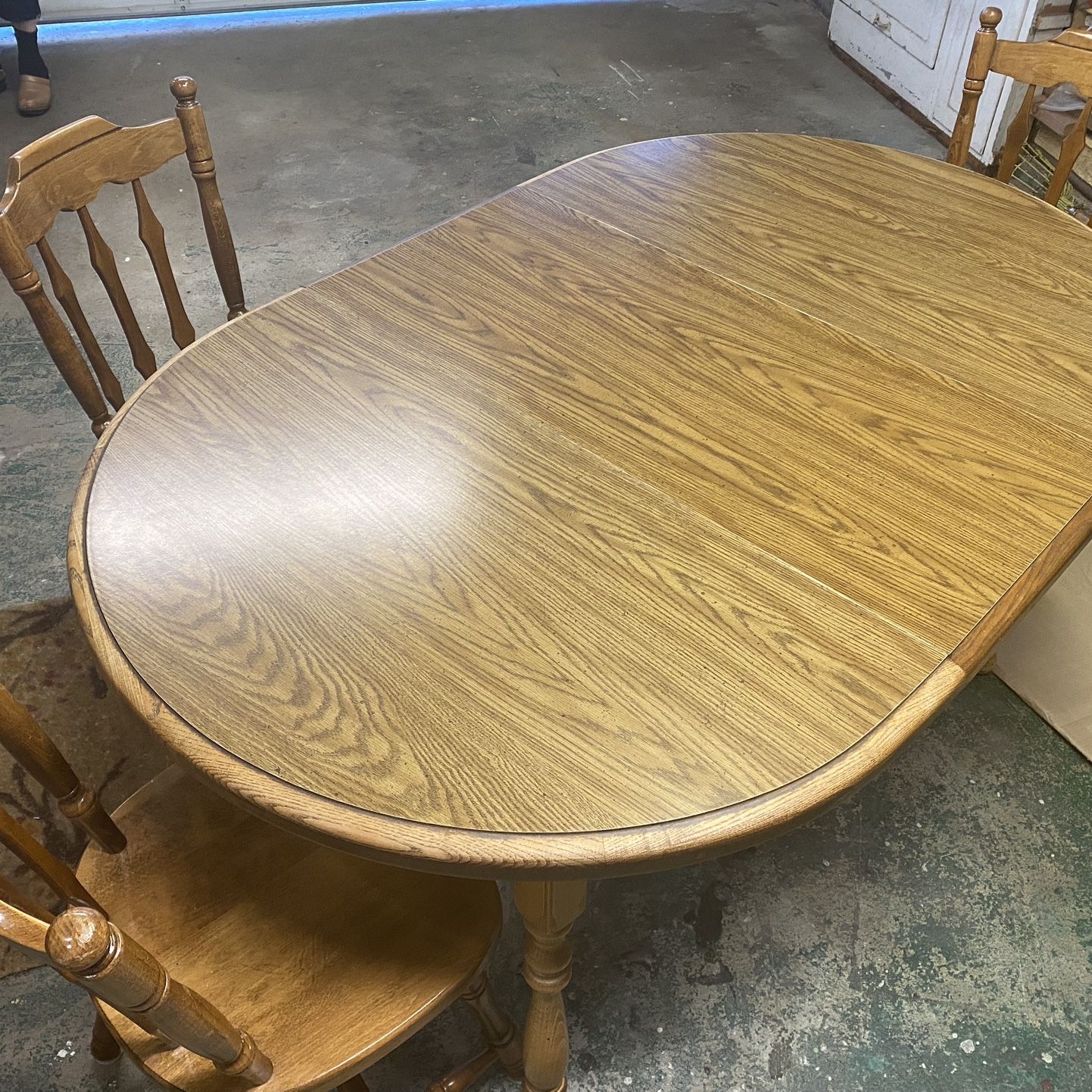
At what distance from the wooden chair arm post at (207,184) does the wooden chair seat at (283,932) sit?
866 mm

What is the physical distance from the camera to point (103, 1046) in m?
1.32

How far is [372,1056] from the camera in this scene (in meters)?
0.96

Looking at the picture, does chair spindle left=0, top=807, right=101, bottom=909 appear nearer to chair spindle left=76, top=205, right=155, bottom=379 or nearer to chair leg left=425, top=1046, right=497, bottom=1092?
chair leg left=425, top=1046, right=497, bottom=1092

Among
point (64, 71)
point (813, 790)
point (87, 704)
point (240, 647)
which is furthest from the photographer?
point (64, 71)

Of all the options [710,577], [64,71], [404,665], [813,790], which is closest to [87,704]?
[404,665]

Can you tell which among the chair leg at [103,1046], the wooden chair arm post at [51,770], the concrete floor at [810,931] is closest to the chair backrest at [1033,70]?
the concrete floor at [810,931]

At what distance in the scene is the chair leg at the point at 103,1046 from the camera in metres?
1.30

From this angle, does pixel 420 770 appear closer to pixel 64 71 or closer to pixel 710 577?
pixel 710 577

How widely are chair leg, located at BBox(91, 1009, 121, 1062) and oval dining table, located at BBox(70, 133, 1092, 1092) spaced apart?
1.90 ft

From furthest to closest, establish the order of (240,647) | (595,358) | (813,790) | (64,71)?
(64,71) < (595,358) < (240,647) < (813,790)

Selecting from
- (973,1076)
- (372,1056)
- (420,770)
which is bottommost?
(973,1076)

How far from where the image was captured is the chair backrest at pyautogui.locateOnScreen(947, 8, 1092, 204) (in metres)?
1.66

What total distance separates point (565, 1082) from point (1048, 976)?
76cm

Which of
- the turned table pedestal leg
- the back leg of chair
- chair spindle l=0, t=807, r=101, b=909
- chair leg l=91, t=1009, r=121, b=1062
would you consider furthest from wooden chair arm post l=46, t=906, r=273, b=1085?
chair leg l=91, t=1009, r=121, b=1062
